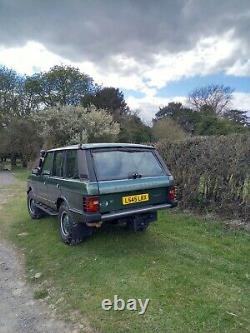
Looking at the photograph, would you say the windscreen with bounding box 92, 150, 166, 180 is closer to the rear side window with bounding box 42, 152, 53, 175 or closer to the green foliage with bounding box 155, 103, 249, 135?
the rear side window with bounding box 42, 152, 53, 175

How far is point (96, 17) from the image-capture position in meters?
10.1

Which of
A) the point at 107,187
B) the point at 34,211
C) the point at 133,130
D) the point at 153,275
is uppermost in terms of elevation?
the point at 133,130

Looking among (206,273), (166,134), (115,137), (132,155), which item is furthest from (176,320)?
(166,134)

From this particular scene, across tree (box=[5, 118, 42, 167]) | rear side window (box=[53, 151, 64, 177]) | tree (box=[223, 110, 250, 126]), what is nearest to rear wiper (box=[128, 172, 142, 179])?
rear side window (box=[53, 151, 64, 177])

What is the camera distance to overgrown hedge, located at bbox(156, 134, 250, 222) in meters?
6.73

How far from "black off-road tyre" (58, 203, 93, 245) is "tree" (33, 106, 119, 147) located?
23.6 m

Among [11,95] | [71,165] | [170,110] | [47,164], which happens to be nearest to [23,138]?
[11,95]

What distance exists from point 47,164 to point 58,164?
0.85m

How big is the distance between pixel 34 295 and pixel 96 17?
887cm

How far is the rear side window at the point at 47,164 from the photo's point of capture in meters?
6.89

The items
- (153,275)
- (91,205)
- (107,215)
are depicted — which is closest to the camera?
(153,275)

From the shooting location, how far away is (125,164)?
18.1 feet

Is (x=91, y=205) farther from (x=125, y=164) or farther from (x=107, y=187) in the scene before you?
(x=125, y=164)

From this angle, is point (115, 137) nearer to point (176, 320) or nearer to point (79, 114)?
point (79, 114)
